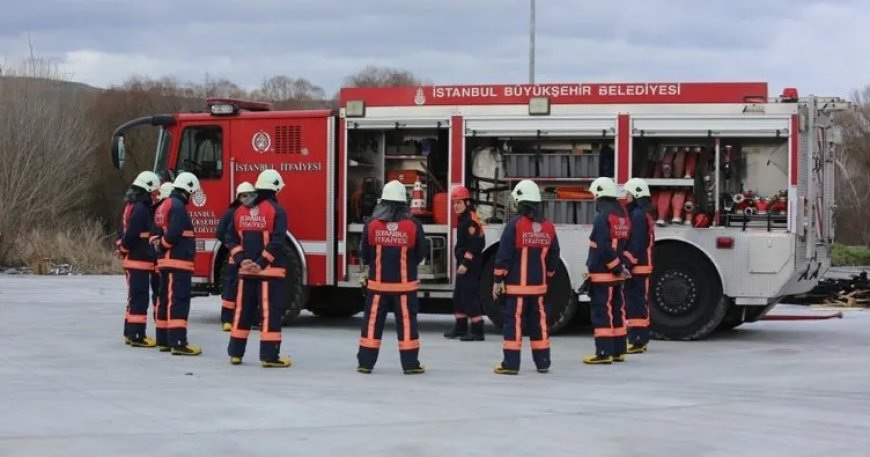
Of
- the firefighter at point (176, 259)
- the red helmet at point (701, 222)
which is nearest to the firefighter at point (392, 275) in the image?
the firefighter at point (176, 259)

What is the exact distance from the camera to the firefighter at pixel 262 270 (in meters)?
10.4

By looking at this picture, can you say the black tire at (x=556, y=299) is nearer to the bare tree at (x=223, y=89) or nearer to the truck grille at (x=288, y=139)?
the truck grille at (x=288, y=139)

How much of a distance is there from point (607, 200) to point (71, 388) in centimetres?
535

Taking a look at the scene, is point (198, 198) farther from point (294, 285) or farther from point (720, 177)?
point (720, 177)

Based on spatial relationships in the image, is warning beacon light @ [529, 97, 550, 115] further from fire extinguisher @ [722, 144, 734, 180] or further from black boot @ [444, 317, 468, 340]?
black boot @ [444, 317, 468, 340]

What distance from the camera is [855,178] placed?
55.0m

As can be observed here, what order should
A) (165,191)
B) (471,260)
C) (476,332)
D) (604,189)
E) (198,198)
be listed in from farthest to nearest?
(198,198) < (476,332) < (471,260) < (165,191) < (604,189)

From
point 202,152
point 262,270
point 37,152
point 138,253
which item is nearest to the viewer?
point 262,270

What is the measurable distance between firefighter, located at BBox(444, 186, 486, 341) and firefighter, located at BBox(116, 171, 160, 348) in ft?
11.1

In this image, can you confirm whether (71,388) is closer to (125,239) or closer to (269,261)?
(269,261)

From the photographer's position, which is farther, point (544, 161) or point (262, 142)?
point (262, 142)

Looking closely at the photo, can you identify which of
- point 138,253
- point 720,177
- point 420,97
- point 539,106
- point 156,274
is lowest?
point 156,274

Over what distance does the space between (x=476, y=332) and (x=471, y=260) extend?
37.7 inches

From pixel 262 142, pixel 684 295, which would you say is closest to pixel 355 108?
pixel 262 142
